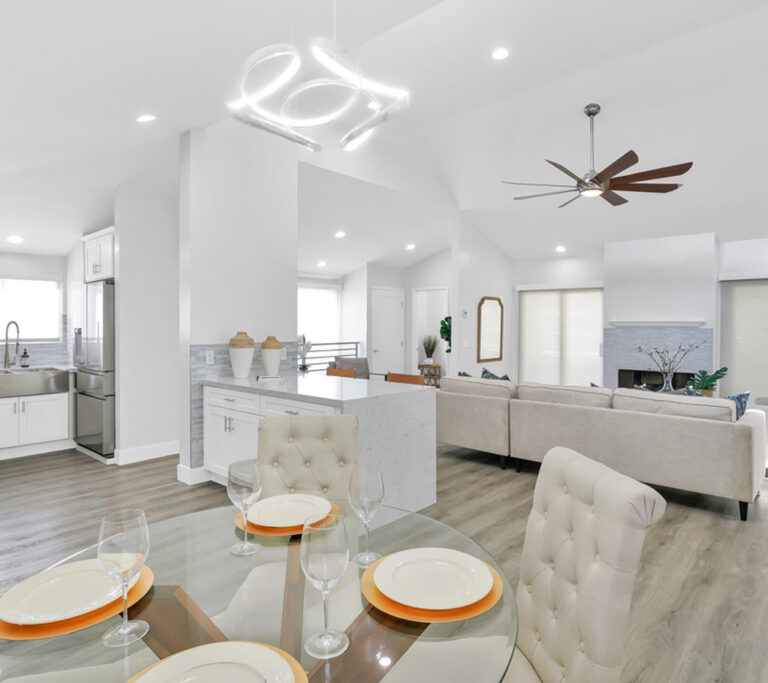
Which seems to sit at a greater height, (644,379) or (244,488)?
(244,488)

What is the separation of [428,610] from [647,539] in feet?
8.71

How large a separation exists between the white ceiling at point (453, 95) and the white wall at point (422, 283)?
1.98m

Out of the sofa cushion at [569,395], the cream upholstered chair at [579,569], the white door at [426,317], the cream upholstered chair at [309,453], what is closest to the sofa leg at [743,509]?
the sofa cushion at [569,395]

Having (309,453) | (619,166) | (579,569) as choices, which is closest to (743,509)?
(619,166)

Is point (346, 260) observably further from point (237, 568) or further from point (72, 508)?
point (237, 568)

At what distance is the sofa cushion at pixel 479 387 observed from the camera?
14.8 feet

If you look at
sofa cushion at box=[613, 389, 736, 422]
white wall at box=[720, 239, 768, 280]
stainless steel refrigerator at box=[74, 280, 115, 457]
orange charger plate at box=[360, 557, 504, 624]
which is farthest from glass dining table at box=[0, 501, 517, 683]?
white wall at box=[720, 239, 768, 280]

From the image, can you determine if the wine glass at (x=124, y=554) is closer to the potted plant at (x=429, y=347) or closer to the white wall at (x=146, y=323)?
the white wall at (x=146, y=323)

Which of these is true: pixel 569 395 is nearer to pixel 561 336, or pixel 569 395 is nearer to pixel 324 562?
pixel 324 562

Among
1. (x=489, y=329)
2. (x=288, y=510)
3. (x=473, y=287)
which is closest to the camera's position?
(x=288, y=510)

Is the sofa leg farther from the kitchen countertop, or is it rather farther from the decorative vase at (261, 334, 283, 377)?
the decorative vase at (261, 334, 283, 377)

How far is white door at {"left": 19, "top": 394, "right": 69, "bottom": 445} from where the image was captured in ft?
15.9

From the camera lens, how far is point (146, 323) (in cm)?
483

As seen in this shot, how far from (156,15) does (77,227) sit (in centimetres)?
358
